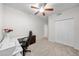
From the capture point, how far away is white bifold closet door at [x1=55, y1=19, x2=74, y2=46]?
2.21 meters

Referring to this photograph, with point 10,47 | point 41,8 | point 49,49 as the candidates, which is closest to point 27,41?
point 10,47

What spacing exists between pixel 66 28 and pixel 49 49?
20.8 inches

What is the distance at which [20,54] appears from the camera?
2.13 metres

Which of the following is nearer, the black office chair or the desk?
the desk

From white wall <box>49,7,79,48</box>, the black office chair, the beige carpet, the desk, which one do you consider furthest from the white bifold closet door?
the desk

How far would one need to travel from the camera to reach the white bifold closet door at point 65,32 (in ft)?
7.24

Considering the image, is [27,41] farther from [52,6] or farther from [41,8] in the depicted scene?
[52,6]

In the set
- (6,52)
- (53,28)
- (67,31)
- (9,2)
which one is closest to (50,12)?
(53,28)

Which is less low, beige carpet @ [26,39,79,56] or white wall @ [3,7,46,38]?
white wall @ [3,7,46,38]

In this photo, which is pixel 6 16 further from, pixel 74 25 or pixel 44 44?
pixel 74 25

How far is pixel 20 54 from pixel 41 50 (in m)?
0.41

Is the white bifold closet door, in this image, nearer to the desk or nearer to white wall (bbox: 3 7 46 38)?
white wall (bbox: 3 7 46 38)

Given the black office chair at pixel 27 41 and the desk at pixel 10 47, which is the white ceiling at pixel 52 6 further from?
the desk at pixel 10 47

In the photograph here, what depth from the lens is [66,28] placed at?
2.24m
